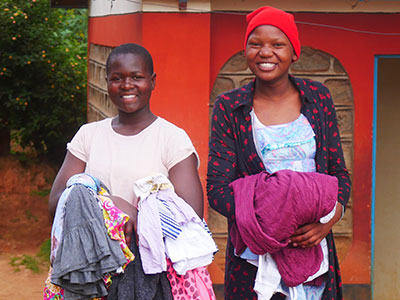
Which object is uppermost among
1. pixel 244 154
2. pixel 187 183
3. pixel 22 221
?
pixel 244 154

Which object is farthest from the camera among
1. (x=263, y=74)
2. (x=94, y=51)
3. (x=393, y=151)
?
(x=94, y=51)

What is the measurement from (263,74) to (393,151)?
13.3 ft

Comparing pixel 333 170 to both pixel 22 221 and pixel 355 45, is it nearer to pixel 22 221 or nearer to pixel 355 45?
pixel 355 45

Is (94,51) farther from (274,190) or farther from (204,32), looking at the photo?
(274,190)

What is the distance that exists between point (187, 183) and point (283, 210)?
409mm

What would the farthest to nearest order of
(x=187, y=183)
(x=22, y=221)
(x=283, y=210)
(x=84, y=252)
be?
(x=22, y=221), (x=187, y=183), (x=283, y=210), (x=84, y=252)

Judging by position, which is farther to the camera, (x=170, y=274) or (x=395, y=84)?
(x=395, y=84)

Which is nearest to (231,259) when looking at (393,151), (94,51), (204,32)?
(204,32)

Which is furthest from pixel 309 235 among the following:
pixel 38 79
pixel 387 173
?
pixel 38 79

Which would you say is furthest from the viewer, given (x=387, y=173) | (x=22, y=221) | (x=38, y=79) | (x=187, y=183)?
(x=38, y=79)

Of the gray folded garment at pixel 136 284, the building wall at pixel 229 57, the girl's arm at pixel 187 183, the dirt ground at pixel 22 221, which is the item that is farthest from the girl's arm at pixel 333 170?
the dirt ground at pixel 22 221

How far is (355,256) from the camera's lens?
18.2ft

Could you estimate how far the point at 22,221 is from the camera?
8969mm

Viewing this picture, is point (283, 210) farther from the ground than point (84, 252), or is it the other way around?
point (283, 210)
